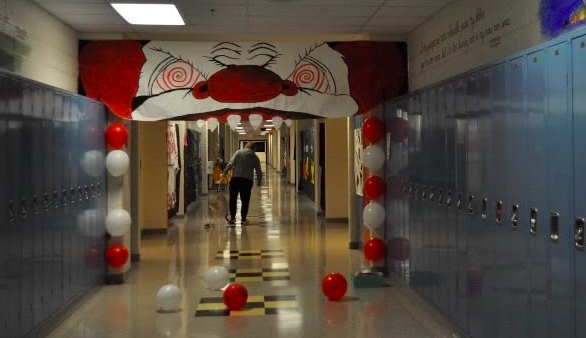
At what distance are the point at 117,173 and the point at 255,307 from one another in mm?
2178

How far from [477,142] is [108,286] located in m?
4.49

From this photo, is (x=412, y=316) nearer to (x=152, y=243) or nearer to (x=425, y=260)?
(x=425, y=260)

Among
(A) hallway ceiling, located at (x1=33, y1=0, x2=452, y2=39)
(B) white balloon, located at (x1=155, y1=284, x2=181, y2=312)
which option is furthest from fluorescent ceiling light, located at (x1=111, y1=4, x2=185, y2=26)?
(B) white balloon, located at (x1=155, y1=284, x2=181, y2=312)

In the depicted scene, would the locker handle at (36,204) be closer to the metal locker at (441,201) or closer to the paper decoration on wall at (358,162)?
the metal locker at (441,201)

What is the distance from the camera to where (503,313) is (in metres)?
4.14

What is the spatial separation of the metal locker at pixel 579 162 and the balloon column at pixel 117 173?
5217mm

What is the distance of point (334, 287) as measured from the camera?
6551 millimetres

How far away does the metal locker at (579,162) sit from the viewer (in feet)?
10.0

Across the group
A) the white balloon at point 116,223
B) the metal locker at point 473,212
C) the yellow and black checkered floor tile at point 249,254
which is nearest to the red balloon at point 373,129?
the yellow and black checkered floor tile at point 249,254

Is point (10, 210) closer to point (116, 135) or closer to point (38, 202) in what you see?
point (38, 202)

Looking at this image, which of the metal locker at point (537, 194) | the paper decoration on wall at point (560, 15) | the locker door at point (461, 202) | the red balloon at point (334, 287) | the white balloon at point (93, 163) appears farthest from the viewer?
the white balloon at point (93, 163)

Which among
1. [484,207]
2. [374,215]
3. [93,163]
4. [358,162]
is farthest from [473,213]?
[358,162]

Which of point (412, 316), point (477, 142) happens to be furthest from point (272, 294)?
point (477, 142)

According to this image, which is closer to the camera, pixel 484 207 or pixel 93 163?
pixel 484 207
